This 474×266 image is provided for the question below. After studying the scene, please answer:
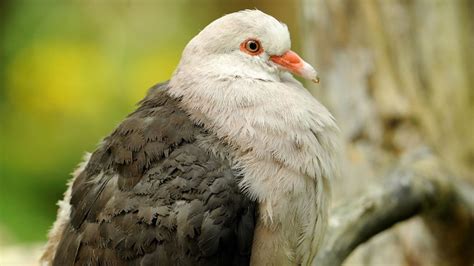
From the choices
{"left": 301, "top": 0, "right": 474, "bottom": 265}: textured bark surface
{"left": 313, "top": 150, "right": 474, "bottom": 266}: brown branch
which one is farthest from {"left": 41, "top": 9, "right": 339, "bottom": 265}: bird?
{"left": 301, "top": 0, "right": 474, "bottom": 265}: textured bark surface

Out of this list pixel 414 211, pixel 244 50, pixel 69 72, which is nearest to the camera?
pixel 244 50

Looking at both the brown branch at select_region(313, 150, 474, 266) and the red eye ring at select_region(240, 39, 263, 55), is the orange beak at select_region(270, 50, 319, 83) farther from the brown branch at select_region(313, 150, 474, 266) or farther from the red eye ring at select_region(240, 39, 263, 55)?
the brown branch at select_region(313, 150, 474, 266)

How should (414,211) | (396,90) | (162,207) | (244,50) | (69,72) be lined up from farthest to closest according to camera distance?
(69,72) < (396,90) < (414,211) < (244,50) < (162,207)

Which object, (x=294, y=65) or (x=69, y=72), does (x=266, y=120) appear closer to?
(x=294, y=65)

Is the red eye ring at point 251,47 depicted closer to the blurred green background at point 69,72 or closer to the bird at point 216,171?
→ the bird at point 216,171

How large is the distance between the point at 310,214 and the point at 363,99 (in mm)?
1607

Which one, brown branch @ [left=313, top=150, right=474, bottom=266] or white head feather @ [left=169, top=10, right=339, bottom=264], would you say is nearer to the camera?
white head feather @ [left=169, top=10, right=339, bottom=264]

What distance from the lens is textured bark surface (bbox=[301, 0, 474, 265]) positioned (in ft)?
13.5

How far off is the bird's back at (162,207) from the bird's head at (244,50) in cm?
27

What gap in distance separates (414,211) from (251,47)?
111 centimetres

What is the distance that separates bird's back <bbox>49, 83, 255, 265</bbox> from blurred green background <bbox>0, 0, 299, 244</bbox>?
12.5ft

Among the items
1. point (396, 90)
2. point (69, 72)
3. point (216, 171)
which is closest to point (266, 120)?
point (216, 171)

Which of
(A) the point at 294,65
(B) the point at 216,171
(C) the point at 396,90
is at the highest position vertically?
(A) the point at 294,65

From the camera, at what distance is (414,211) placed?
3.63m
